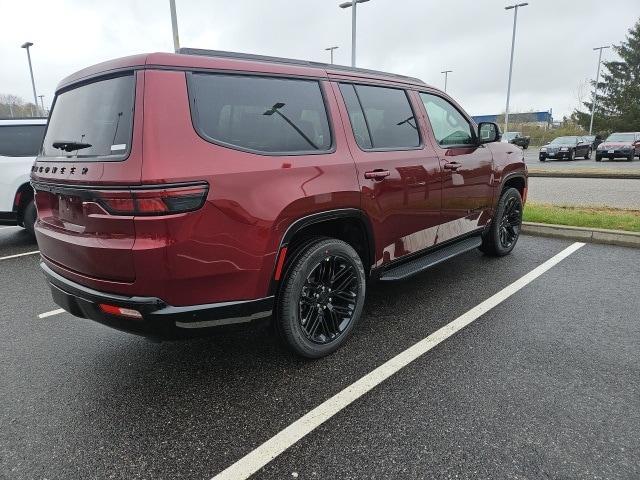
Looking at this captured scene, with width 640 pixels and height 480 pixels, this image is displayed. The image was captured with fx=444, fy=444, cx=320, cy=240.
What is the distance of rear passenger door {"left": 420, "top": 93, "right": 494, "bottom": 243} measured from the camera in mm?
3934

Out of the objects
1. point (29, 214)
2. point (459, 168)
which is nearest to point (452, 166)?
point (459, 168)

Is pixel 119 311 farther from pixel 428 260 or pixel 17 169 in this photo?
pixel 17 169

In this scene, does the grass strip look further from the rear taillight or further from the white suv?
the white suv

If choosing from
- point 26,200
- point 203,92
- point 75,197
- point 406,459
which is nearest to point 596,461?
point 406,459

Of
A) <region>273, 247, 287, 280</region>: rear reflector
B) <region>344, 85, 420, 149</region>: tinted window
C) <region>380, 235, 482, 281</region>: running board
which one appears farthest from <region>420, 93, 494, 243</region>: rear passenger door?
<region>273, 247, 287, 280</region>: rear reflector

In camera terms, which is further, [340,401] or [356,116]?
[356,116]

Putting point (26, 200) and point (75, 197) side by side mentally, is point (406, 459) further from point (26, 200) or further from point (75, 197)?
point (26, 200)

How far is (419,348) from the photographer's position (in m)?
3.14

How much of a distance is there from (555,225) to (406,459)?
5.27 metres

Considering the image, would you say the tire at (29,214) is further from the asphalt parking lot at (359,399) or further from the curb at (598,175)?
the curb at (598,175)

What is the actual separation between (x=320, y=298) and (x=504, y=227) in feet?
10.4

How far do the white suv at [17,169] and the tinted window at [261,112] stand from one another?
15.6ft

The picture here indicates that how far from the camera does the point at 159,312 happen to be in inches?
Result: 89.1

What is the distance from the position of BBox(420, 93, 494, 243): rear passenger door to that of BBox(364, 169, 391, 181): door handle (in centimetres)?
83
